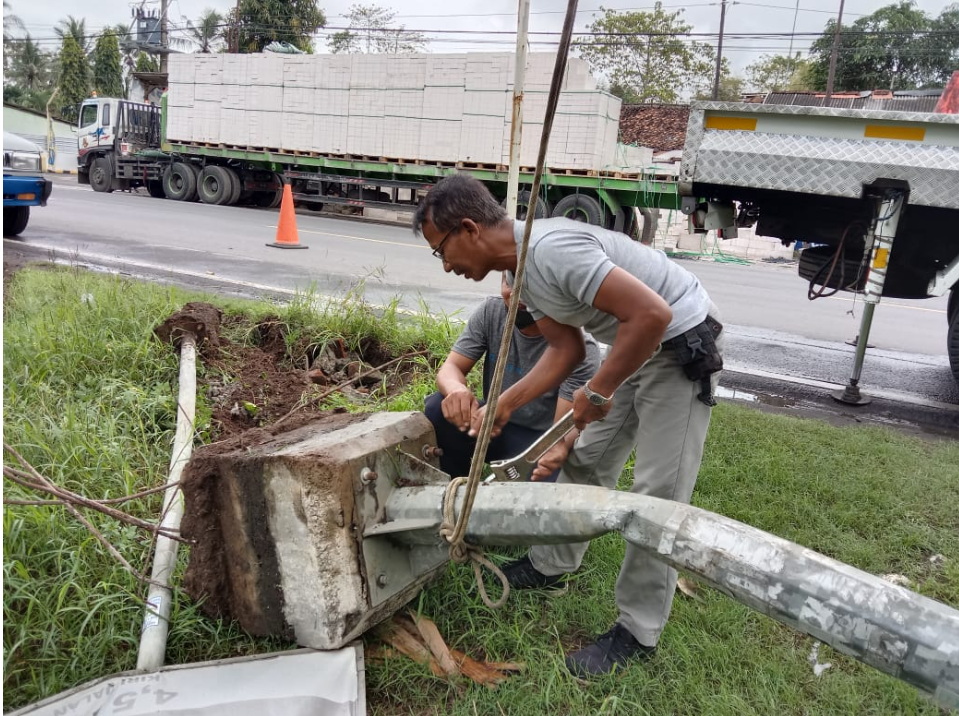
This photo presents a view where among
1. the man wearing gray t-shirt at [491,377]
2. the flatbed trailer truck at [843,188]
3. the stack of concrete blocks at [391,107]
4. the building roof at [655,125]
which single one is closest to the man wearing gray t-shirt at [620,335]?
the man wearing gray t-shirt at [491,377]

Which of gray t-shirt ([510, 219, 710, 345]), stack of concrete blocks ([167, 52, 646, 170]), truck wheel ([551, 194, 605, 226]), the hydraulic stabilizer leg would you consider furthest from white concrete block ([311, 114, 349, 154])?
gray t-shirt ([510, 219, 710, 345])

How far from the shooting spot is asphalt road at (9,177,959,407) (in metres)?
6.31

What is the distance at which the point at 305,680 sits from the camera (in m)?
1.96

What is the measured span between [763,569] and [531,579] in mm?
1381

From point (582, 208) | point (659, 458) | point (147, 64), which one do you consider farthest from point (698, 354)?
point (147, 64)

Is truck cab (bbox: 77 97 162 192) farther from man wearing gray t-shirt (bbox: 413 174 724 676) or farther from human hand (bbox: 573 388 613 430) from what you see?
human hand (bbox: 573 388 613 430)

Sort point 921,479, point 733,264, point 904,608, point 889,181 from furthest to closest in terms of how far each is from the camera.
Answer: point 733,264 → point 889,181 → point 921,479 → point 904,608

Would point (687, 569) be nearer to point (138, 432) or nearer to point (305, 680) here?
point (305, 680)

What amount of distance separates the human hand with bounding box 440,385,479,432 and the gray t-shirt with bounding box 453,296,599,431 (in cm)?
39

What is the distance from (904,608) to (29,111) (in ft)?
148

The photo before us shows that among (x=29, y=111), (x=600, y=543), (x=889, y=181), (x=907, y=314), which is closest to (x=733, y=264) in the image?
(x=907, y=314)

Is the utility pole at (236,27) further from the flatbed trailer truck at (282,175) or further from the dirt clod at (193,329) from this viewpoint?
the dirt clod at (193,329)

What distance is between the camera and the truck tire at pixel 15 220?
8.95 m

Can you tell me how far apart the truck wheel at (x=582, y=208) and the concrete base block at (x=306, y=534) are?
1245 centimetres
